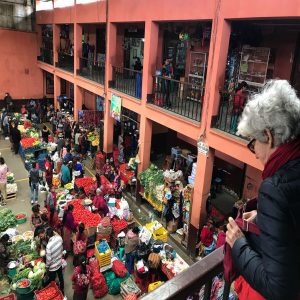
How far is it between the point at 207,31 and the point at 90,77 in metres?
7.72

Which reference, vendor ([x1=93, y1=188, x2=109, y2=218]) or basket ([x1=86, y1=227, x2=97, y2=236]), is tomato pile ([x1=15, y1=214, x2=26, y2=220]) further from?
basket ([x1=86, y1=227, x2=97, y2=236])

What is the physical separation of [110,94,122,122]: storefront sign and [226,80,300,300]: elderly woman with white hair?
12238mm

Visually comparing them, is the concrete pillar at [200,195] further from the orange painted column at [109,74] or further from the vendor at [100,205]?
the orange painted column at [109,74]

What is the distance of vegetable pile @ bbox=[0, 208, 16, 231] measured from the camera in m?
10.2

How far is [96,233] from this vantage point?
941cm

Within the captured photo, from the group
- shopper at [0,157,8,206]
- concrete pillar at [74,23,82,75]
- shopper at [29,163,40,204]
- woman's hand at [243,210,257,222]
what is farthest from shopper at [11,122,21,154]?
woman's hand at [243,210,257,222]

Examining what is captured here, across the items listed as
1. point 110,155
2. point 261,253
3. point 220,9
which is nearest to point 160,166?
point 110,155

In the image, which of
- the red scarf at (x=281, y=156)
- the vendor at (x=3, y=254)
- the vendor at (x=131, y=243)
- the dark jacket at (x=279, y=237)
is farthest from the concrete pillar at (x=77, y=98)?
the dark jacket at (x=279, y=237)

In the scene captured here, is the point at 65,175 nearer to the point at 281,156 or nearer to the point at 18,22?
the point at 281,156

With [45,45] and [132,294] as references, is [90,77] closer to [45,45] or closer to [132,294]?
[45,45]

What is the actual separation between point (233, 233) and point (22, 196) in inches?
504

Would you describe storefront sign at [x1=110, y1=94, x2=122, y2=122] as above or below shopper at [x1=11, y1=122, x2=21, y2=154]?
above

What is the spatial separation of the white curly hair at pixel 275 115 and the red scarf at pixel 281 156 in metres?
0.04

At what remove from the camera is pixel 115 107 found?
14.0 meters
